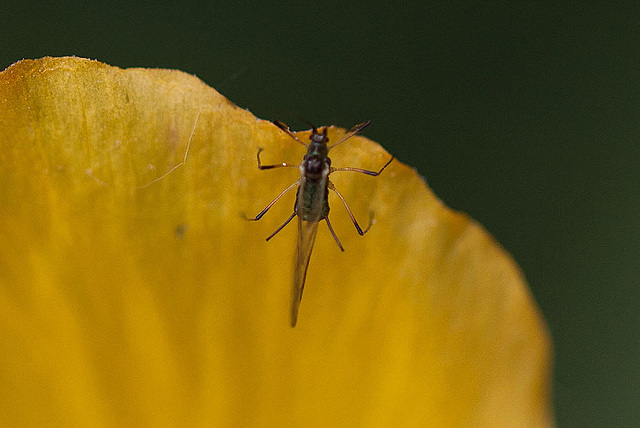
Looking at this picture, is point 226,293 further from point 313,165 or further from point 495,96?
point 495,96

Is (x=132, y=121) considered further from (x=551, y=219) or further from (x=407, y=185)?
(x=551, y=219)

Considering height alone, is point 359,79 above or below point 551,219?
above

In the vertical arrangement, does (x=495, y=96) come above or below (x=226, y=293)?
above

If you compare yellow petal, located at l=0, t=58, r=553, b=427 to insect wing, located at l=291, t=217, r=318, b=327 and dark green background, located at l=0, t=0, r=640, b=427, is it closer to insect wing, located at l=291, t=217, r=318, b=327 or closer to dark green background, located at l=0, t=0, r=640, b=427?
insect wing, located at l=291, t=217, r=318, b=327

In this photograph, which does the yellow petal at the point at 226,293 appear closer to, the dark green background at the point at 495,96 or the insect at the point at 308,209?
the insect at the point at 308,209

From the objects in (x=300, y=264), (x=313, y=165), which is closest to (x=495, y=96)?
(x=313, y=165)

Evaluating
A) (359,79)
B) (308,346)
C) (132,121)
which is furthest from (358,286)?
(359,79)
